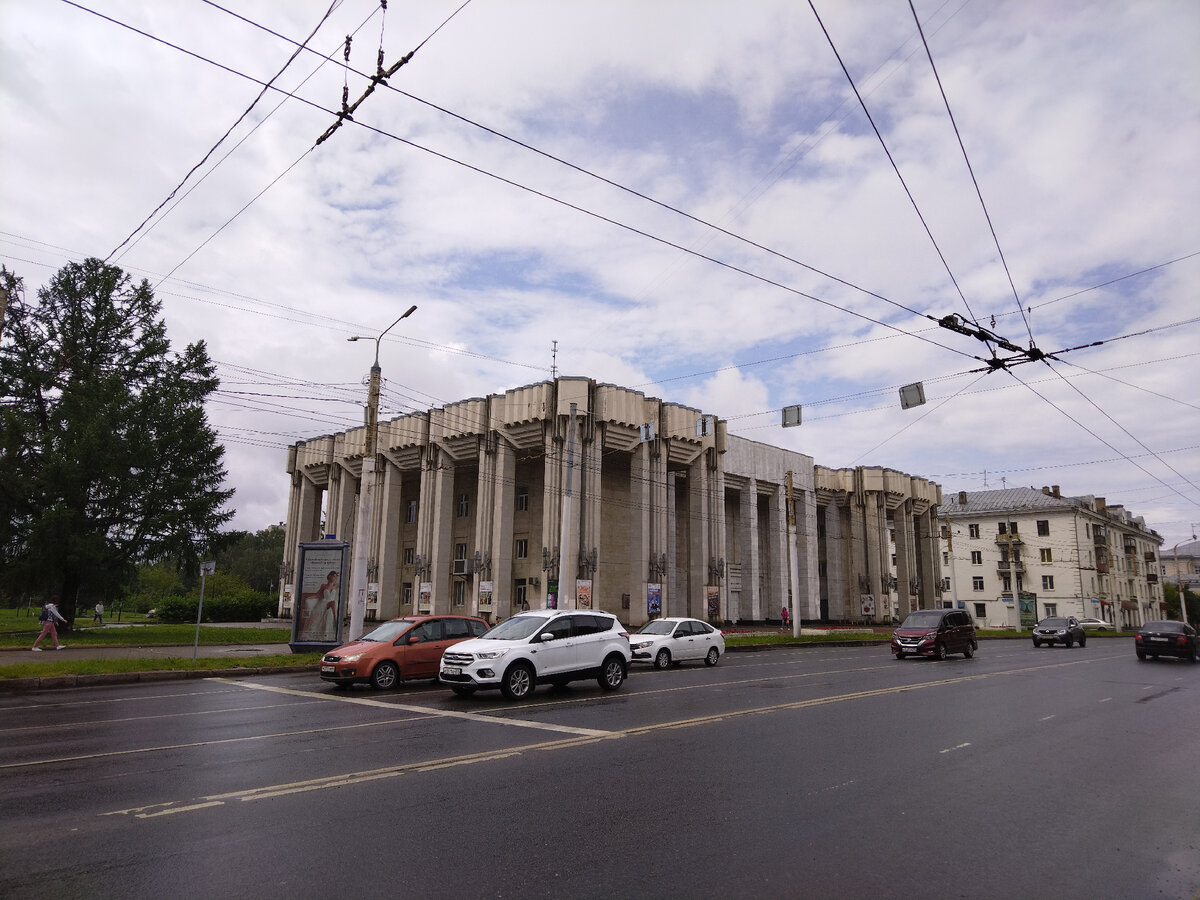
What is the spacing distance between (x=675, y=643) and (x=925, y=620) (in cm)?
983

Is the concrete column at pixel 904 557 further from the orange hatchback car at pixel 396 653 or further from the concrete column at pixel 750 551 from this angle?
the orange hatchback car at pixel 396 653

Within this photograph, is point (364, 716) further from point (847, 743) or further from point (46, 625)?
point (46, 625)

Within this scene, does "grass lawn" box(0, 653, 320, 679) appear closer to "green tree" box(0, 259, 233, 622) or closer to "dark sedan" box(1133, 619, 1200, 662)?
"green tree" box(0, 259, 233, 622)

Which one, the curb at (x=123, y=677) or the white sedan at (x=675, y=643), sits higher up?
the white sedan at (x=675, y=643)

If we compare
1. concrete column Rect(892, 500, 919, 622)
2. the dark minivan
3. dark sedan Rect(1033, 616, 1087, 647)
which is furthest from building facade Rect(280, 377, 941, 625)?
dark sedan Rect(1033, 616, 1087, 647)

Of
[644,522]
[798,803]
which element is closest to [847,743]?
[798,803]

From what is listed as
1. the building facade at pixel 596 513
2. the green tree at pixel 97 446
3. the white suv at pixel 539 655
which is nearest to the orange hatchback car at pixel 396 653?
the white suv at pixel 539 655

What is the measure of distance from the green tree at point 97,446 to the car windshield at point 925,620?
32083 mm

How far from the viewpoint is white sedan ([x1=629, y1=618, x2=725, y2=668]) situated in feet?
70.4

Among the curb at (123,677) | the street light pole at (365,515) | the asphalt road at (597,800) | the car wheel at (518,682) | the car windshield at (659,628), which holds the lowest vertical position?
the curb at (123,677)

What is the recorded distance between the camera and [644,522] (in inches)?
1628

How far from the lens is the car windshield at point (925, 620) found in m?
25.2

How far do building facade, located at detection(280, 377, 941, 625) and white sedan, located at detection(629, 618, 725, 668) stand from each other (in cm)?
833

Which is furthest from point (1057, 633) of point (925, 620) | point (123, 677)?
point (123, 677)
